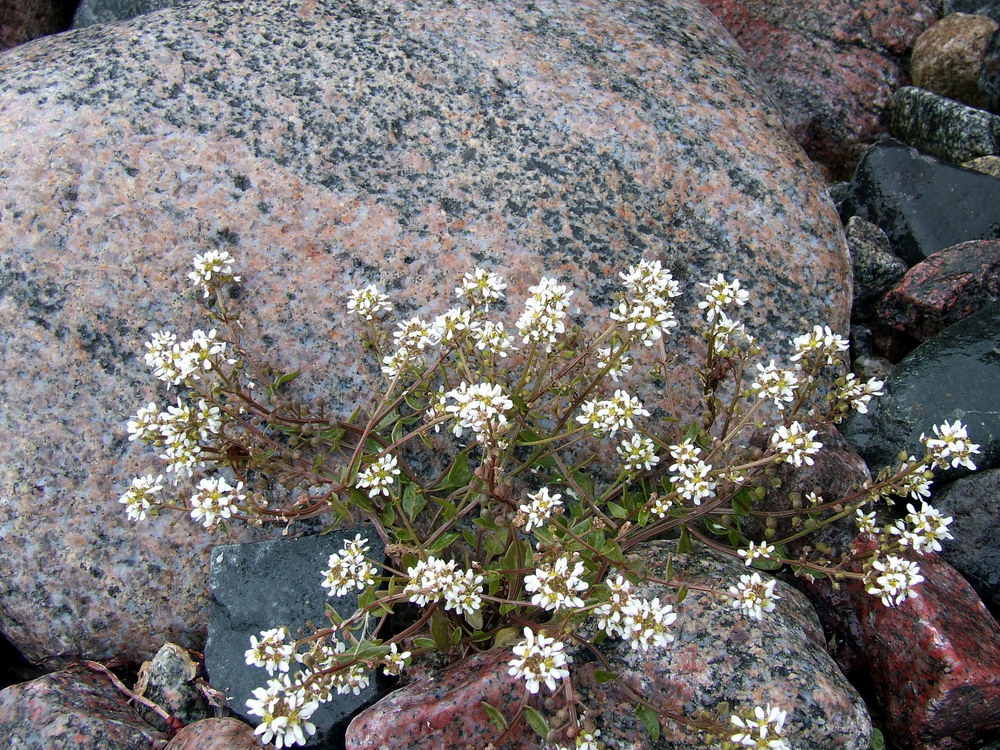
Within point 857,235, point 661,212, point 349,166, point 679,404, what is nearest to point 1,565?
point 349,166

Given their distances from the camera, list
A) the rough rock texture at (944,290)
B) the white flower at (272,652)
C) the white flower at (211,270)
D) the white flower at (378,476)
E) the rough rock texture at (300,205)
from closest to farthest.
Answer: the white flower at (272,652) → the white flower at (378,476) → the white flower at (211,270) → the rough rock texture at (300,205) → the rough rock texture at (944,290)

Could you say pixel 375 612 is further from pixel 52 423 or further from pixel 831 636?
pixel 831 636

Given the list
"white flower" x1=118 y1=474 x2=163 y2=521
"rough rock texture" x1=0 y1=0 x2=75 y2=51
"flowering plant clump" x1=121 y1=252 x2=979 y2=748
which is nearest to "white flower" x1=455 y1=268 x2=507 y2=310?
"flowering plant clump" x1=121 y1=252 x2=979 y2=748

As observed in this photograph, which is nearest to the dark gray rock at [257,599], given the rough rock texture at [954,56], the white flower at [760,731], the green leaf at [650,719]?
the green leaf at [650,719]

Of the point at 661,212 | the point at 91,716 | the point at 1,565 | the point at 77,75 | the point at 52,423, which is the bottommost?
the point at 91,716

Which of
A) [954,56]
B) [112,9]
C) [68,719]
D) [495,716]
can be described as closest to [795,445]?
[495,716]

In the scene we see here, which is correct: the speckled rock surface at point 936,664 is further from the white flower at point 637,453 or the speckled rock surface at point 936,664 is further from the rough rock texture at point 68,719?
the rough rock texture at point 68,719
